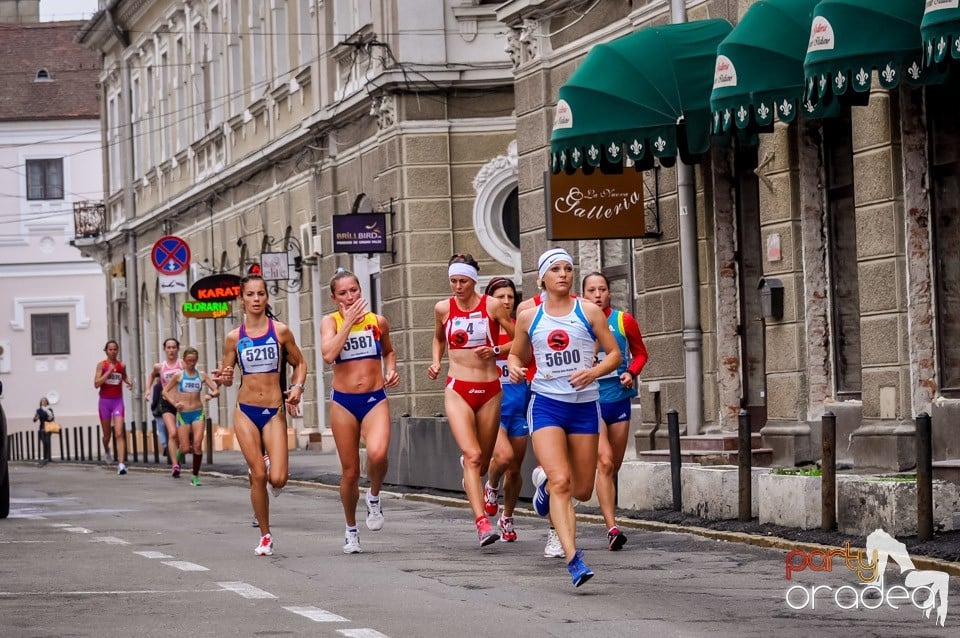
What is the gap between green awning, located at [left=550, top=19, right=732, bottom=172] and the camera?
20516 mm

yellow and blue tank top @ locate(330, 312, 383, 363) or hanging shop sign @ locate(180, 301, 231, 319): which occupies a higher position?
hanging shop sign @ locate(180, 301, 231, 319)

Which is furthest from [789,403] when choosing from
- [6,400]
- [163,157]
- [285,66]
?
[6,400]

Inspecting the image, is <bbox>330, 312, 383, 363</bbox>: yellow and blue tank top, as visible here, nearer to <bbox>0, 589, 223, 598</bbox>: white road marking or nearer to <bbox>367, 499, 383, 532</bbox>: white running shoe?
<bbox>367, 499, 383, 532</bbox>: white running shoe

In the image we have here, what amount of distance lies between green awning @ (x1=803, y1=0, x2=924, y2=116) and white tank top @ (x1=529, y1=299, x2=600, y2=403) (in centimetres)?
402

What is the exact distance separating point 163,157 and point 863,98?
114ft

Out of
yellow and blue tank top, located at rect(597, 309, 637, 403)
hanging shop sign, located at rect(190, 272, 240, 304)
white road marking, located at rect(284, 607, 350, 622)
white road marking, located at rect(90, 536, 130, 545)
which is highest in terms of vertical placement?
hanging shop sign, located at rect(190, 272, 240, 304)

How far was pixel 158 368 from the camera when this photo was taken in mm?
30656

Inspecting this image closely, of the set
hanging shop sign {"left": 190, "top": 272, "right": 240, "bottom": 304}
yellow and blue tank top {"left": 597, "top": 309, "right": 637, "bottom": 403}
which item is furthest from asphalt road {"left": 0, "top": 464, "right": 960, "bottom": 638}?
hanging shop sign {"left": 190, "top": 272, "right": 240, "bottom": 304}

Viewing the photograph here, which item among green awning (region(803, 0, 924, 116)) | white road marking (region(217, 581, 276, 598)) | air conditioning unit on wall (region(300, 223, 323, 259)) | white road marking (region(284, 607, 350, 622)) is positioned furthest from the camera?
air conditioning unit on wall (region(300, 223, 323, 259))

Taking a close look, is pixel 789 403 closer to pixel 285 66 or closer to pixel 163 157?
pixel 285 66

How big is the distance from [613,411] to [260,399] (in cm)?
239

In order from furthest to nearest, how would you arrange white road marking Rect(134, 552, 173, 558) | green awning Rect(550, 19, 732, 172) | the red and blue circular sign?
the red and blue circular sign, green awning Rect(550, 19, 732, 172), white road marking Rect(134, 552, 173, 558)

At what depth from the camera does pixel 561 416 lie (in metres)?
12.8

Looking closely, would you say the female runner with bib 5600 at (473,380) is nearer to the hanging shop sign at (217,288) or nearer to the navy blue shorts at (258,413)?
the navy blue shorts at (258,413)
